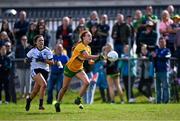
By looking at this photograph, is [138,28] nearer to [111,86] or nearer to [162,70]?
[162,70]

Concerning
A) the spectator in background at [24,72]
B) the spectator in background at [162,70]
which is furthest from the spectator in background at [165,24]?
the spectator in background at [24,72]

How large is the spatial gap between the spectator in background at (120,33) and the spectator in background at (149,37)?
600mm

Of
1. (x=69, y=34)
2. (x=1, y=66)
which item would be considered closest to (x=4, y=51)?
(x=1, y=66)

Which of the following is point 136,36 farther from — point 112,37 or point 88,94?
point 88,94

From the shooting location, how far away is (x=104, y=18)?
1032 inches

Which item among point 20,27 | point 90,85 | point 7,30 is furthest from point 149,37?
point 7,30

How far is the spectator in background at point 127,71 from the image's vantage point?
84.3 feet

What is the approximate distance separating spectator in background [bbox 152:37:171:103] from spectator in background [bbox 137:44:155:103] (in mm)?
809

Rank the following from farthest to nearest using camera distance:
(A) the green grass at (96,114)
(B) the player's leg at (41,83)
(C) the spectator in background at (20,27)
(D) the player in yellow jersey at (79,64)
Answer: (C) the spectator in background at (20,27)
(B) the player's leg at (41,83)
(D) the player in yellow jersey at (79,64)
(A) the green grass at (96,114)

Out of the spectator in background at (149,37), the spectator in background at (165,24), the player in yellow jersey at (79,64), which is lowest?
the player in yellow jersey at (79,64)

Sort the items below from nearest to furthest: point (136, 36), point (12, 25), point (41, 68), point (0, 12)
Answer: point (41, 68) → point (136, 36) → point (12, 25) → point (0, 12)

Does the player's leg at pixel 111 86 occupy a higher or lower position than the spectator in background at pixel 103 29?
lower

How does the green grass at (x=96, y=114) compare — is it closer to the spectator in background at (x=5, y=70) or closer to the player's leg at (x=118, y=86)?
the player's leg at (x=118, y=86)

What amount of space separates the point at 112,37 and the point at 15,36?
13.3ft
